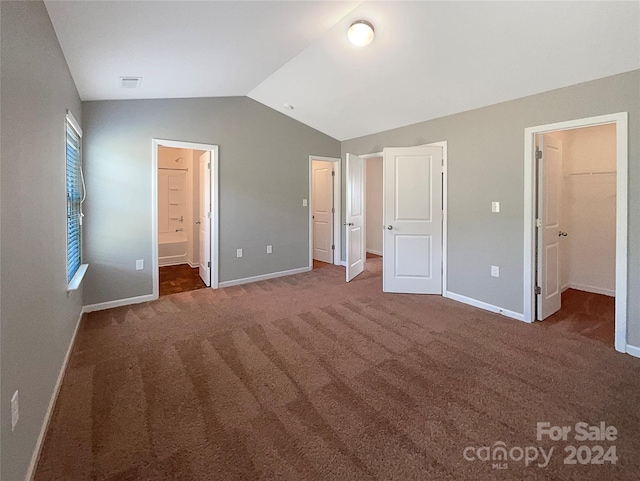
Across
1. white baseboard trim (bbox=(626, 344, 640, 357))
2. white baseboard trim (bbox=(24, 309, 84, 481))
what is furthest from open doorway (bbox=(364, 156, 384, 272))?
white baseboard trim (bbox=(24, 309, 84, 481))

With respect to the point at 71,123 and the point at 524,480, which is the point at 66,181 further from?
the point at 524,480

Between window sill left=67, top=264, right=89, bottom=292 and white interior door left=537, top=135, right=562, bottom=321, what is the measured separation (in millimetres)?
4348

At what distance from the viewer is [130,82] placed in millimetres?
3141

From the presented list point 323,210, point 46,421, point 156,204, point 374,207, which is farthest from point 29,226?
point 374,207

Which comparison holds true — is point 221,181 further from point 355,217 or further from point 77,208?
point 355,217

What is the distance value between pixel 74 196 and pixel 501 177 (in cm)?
441

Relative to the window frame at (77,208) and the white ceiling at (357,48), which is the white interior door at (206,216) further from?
the window frame at (77,208)

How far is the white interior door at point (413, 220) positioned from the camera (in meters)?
4.10

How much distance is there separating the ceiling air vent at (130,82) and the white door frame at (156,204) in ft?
2.36

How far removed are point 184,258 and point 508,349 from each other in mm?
5799

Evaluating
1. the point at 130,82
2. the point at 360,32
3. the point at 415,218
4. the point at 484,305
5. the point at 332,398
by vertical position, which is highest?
the point at 360,32

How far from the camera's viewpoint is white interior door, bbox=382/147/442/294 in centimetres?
410

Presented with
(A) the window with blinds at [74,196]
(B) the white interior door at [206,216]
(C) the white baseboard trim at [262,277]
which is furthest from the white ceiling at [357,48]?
(C) the white baseboard trim at [262,277]

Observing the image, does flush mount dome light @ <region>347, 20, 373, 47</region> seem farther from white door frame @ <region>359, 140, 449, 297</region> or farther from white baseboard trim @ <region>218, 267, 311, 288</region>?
white baseboard trim @ <region>218, 267, 311, 288</region>
